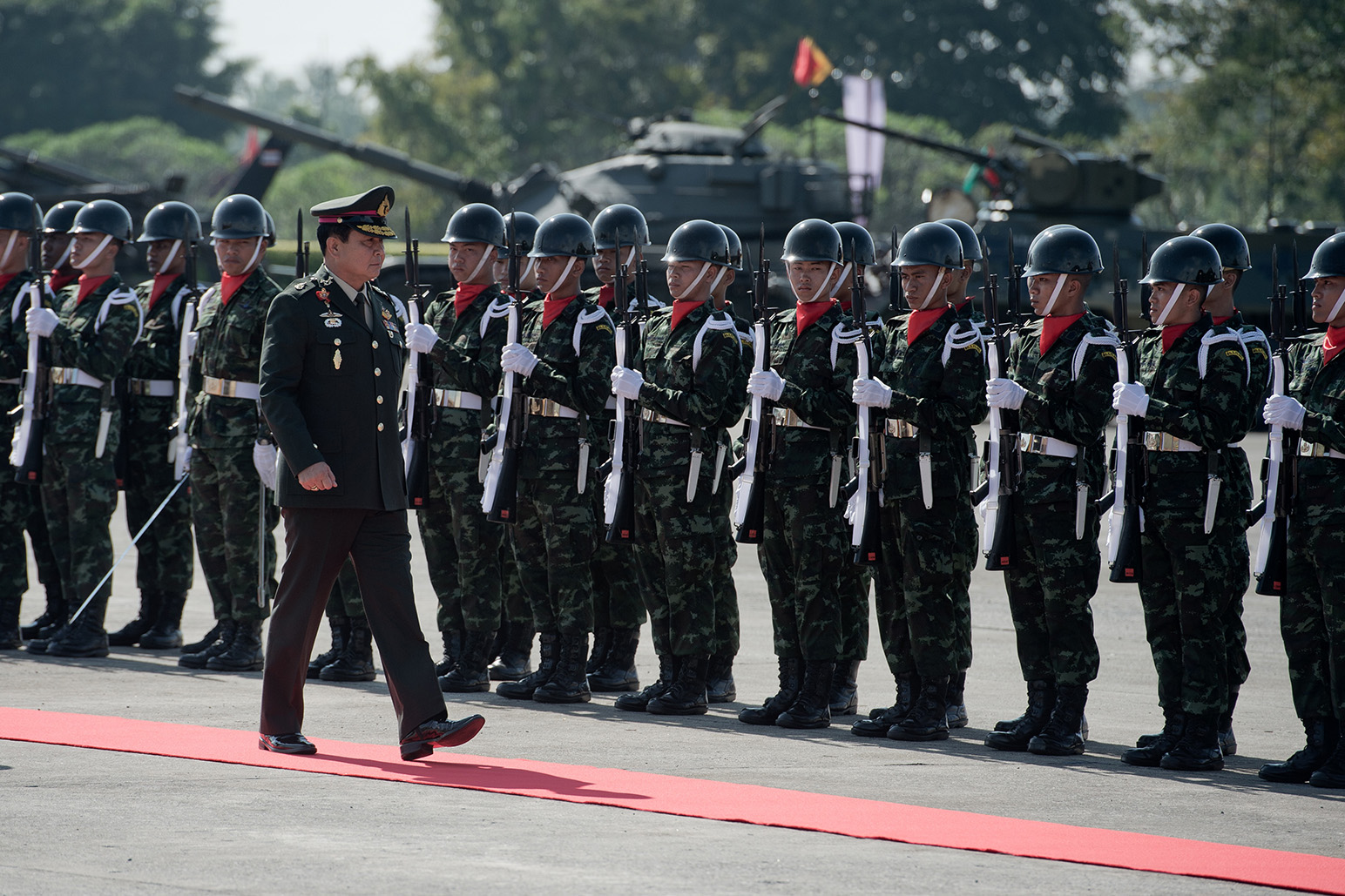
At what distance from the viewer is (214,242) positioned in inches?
340

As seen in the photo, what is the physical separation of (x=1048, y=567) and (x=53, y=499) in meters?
5.09

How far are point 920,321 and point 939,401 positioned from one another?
13.5 inches

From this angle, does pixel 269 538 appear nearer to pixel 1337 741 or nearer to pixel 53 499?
pixel 53 499

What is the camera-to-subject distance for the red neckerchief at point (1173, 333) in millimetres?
6836

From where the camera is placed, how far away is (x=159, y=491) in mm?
9344

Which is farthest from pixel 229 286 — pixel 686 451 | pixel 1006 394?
pixel 1006 394

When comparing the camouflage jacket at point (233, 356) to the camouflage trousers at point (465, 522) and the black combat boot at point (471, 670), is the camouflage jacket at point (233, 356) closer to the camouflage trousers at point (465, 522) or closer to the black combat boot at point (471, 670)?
the camouflage trousers at point (465, 522)

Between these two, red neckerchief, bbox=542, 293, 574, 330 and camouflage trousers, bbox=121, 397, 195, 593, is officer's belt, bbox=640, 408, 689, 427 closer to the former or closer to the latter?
red neckerchief, bbox=542, 293, 574, 330

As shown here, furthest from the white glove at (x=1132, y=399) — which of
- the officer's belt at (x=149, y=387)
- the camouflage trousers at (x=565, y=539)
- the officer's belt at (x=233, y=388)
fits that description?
the officer's belt at (x=149, y=387)

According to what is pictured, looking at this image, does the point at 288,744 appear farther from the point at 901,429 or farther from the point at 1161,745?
the point at 1161,745

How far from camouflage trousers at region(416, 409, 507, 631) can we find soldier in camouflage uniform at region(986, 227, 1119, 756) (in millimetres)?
2383

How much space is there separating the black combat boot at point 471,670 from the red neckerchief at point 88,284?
106 inches

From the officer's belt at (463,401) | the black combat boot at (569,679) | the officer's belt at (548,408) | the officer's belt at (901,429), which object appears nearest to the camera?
the officer's belt at (901,429)

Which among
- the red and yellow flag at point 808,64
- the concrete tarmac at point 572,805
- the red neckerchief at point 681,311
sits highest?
the red and yellow flag at point 808,64
